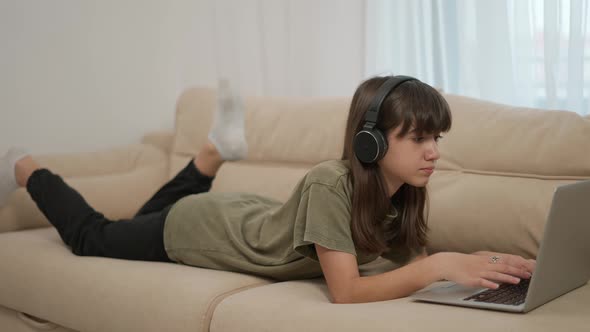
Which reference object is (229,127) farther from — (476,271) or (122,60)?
(122,60)

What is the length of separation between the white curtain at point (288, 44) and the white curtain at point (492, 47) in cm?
12

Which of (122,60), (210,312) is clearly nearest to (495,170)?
(210,312)

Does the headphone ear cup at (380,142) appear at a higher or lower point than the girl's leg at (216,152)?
higher

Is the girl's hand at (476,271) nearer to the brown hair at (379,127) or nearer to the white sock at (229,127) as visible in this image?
the brown hair at (379,127)

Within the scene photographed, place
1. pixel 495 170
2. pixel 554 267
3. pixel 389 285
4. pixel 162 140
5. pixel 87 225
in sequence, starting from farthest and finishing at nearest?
pixel 162 140 → pixel 87 225 → pixel 495 170 → pixel 389 285 → pixel 554 267

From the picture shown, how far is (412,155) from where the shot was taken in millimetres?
1366

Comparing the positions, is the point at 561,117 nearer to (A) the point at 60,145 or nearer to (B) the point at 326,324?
(B) the point at 326,324

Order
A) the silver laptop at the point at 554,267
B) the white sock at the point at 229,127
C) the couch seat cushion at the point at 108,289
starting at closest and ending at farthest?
1. the silver laptop at the point at 554,267
2. the couch seat cushion at the point at 108,289
3. the white sock at the point at 229,127

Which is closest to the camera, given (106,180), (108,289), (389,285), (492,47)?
(389,285)

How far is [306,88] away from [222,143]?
0.90 m

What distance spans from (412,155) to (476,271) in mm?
270

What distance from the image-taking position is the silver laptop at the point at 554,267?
1100 mm

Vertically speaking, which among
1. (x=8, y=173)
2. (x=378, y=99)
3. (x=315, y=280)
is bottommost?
(x=315, y=280)

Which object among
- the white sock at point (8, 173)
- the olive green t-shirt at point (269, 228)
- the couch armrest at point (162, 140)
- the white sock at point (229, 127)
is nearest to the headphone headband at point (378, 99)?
the olive green t-shirt at point (269, 228)
